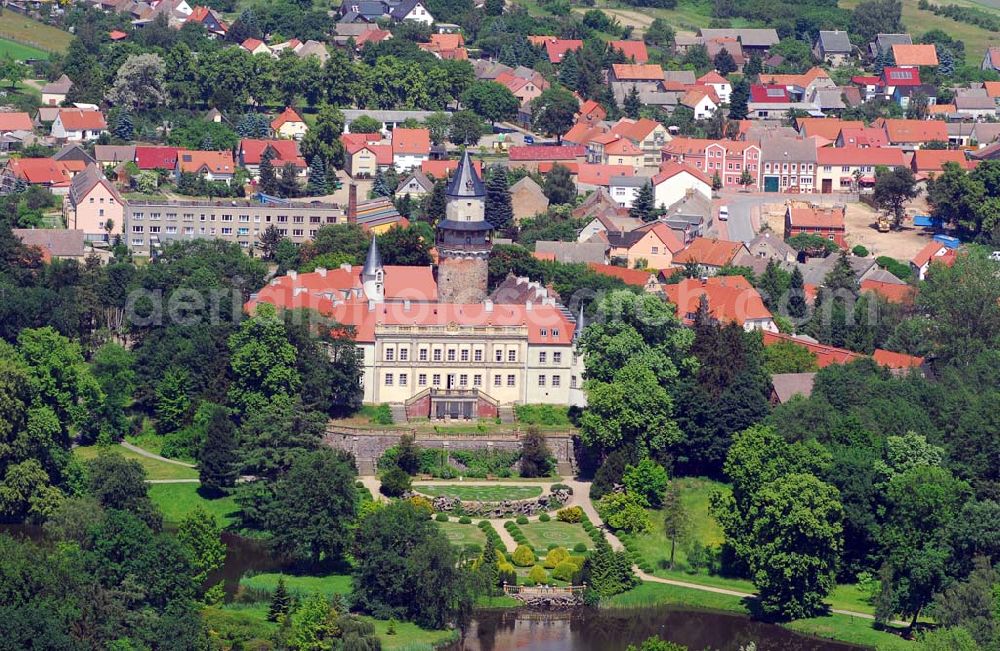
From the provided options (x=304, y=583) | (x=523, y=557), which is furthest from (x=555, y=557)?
(x=304, y=583)

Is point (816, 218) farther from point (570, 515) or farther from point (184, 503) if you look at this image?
point (184, 503)

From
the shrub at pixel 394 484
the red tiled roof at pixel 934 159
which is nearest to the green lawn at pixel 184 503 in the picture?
the shrub at pixel 394 484

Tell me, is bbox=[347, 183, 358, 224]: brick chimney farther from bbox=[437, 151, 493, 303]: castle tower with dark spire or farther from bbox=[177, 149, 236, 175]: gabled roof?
bbox=[437, 151, 493, 303]: castle tower with dark spire

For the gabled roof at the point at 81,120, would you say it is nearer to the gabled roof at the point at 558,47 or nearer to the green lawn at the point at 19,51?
the green lawn at the point at 19,51

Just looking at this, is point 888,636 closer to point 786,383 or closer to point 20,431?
point 786,383

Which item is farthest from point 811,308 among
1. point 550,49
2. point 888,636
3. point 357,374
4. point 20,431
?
point 550,49

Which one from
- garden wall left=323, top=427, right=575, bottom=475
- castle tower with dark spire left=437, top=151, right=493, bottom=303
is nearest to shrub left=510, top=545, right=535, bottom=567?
garden wall left=323, top=427, right=575, bottom=475

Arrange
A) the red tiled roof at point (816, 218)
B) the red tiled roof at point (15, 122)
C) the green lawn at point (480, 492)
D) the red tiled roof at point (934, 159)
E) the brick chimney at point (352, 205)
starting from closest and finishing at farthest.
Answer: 1. the green lawn at point (480, 492)
2. the brick chimney at point (352, 205)
3. the red tiled roof at point (816, 218)
4. the red tiled roof at point (934, 159)
5. the red tiled roof at point (15, 122)
